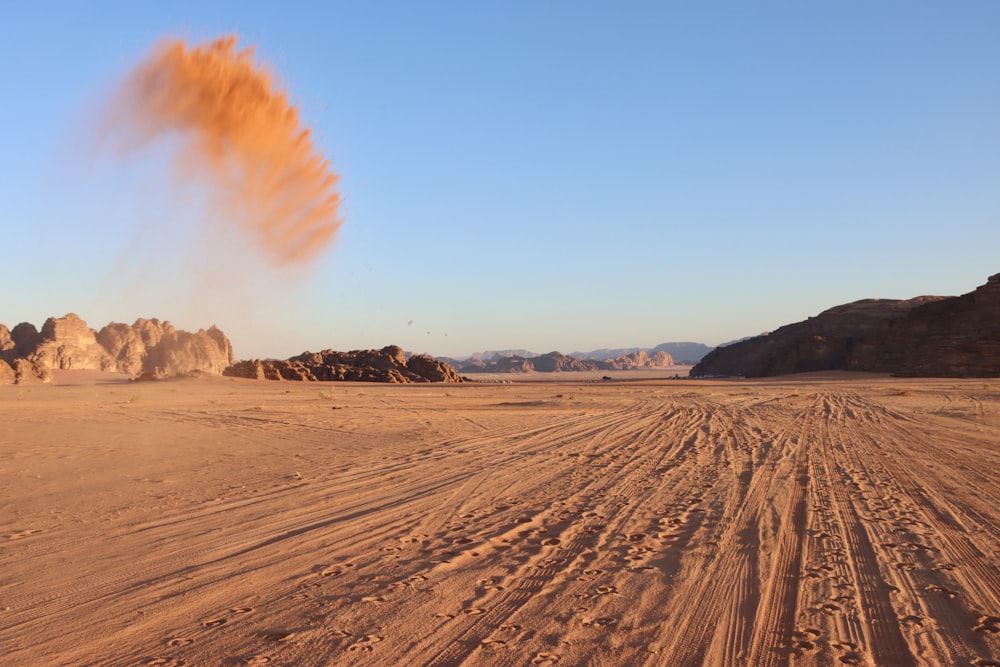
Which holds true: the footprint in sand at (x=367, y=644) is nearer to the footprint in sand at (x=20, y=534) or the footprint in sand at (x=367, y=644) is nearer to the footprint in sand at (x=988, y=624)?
the footprint in sand at (x=988, y=624)

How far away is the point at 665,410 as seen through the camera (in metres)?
24.2

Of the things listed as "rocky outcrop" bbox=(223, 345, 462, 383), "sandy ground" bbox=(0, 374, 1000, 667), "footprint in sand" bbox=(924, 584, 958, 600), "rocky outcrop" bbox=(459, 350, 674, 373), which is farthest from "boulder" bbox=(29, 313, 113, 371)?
"rocky outcrop" bbox=(459, 350, 674, 373)

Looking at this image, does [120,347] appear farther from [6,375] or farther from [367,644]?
[367,644]

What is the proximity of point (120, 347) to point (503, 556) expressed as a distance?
7119 cm

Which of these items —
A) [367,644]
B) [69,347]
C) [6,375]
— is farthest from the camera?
[69,347]

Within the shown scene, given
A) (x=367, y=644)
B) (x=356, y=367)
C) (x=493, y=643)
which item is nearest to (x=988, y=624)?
(x=493, y=643)

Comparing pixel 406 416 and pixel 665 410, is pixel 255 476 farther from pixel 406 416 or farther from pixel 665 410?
pixel 665 410

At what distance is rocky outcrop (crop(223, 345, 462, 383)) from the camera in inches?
2281

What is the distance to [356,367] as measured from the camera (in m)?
66.9

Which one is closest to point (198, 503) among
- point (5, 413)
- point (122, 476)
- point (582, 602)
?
point (122, 476)

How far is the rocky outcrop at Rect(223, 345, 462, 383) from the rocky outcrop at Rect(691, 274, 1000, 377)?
3586 cm

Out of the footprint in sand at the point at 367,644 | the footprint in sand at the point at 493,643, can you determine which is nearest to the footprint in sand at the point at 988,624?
the footprint in sand at the point at 493,643

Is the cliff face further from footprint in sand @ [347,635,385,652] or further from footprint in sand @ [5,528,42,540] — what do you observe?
footprint in sand @ [5,528,42,540]

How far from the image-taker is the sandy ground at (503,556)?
399cm
